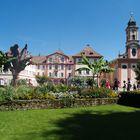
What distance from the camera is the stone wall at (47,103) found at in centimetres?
1858

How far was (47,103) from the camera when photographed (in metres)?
20.2

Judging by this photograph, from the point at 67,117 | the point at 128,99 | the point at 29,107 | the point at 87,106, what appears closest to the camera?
the point at 67,117

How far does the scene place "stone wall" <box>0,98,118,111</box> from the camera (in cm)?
1858

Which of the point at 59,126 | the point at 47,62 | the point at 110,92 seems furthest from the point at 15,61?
the point at 47,62

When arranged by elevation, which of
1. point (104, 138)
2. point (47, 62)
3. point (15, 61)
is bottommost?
point (104, 138)

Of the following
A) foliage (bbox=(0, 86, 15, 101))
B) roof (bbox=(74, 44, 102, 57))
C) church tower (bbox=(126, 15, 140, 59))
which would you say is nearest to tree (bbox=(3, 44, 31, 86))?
foliage (bbox=(0, 86, 15, 101))

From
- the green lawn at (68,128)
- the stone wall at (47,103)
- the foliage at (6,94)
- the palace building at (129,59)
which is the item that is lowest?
the green lawn at (68,128)

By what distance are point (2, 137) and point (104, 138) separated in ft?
11.5

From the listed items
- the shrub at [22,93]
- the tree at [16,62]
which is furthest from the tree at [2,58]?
the shrub at [22,93]

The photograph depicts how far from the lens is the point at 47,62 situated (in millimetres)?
106688

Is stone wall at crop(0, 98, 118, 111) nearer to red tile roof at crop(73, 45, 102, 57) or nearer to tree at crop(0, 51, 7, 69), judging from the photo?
tree at crop(0, 51, 7, 69)

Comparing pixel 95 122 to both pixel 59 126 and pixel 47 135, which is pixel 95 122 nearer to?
pixel 59 126

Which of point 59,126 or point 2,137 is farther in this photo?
point 59,126

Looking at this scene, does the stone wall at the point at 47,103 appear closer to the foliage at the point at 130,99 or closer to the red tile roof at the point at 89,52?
the foliage at the point at 130,99
